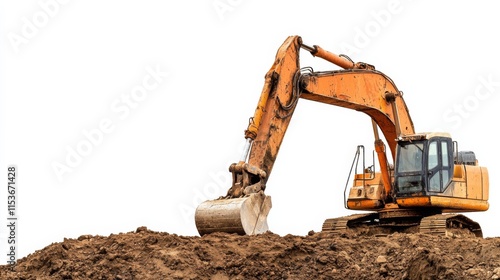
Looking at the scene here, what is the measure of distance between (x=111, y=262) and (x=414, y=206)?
6.44 meters

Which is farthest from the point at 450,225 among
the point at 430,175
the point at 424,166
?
the point at 424,166

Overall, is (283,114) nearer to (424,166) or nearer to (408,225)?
(424,166)

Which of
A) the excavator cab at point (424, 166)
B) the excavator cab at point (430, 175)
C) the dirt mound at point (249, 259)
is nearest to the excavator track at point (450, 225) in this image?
the excavator cab at point (430, 175)

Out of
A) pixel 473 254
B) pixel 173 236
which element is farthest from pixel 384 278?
pixel 173 236

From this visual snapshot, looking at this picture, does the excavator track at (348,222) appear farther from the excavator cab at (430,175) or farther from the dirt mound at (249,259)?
the dirt mound at (249,259)

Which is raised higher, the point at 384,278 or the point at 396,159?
the point at 396,159

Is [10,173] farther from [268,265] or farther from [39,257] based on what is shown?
[268,265]

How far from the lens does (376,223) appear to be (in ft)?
54.7

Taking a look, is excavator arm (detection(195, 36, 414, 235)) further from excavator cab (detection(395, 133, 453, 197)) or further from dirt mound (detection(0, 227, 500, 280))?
excavator cab (detection(395, 133, 453, 197))

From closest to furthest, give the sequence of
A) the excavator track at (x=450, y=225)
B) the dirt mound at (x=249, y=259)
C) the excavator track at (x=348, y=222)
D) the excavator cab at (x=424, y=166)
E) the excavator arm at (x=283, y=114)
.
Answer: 1. the dirt mound at (x=249, y=259)
2. the excavator arm at (x=283, y=114)
3. the excavator track at (x=450, y=225)
4. the excavator cab at (x=424, y=166)
5. the excavator track at (x=348, y=222)

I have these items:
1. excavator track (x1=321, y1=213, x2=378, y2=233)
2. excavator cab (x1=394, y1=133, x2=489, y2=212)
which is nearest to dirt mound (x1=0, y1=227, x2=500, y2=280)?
excavator cab (x1=394, y1=133, x2=489, y2=212)

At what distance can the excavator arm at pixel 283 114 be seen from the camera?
482 inches

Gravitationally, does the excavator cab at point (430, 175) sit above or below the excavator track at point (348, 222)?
above

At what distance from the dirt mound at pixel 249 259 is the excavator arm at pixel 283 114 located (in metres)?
0.41
